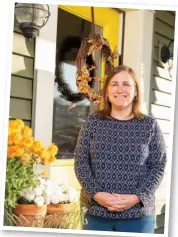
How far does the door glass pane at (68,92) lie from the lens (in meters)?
1.96

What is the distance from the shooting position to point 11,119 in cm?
186

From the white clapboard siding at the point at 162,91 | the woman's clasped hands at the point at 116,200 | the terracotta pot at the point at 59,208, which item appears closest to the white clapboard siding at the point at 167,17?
the white clapboard siding at the point at 162,91

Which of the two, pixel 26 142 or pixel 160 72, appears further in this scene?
pixel 160 72

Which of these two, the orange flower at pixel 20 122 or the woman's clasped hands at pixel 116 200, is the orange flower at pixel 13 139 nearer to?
the orange flower at pixel 20 122

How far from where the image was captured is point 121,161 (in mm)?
1828

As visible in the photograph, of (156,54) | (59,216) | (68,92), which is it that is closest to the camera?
(59,216)

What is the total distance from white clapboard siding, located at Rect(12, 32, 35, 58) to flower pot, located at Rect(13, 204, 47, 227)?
550 millimetres

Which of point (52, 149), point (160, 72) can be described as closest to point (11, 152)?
point (52, 149)

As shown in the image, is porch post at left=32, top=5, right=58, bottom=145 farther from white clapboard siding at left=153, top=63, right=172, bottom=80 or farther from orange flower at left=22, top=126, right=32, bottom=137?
white clapboard siding at left=153, top=63, right=172, bottom=80

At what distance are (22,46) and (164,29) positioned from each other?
0.55 metres

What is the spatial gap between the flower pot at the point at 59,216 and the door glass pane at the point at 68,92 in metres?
0.19

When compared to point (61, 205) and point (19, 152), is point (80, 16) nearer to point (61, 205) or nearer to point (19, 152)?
point (19, 152)

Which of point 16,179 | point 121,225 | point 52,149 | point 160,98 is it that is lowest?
point 121,225

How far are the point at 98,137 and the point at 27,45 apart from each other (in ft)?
1.39
